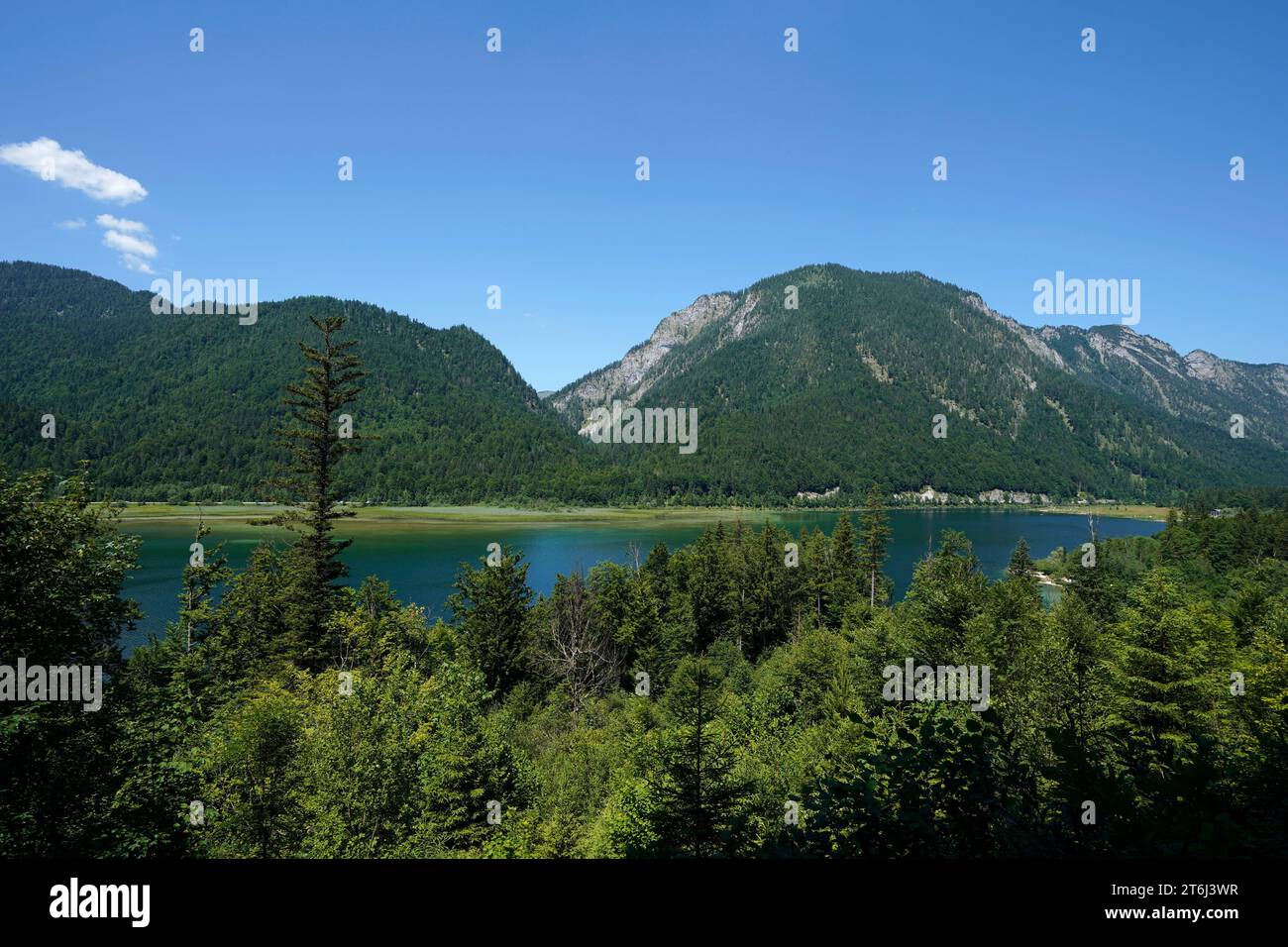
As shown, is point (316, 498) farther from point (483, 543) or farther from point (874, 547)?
point (483, 543)

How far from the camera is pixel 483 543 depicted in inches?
3976

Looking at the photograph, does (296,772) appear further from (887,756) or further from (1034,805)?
(1034,805)

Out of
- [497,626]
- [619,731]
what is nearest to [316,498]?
[497,626]

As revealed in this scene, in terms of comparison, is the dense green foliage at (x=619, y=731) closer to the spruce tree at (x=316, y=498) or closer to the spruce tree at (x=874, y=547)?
the spruce tree at (x=316, y=498)

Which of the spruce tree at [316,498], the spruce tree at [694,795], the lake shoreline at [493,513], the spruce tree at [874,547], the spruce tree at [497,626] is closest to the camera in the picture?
the spruce tree at [694,795]

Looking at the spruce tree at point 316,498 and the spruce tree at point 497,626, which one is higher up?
the spruce tree at point 316,498

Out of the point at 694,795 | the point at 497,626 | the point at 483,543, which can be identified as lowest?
the point at 483,543

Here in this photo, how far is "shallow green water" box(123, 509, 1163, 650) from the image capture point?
64.1m

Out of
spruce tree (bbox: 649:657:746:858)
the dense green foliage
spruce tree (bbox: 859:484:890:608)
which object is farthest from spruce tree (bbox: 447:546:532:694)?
spruce tree (bbox: 859:484:890:608)

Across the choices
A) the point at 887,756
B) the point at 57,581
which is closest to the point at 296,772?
the point at 57,581

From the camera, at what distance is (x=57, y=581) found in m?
11.0

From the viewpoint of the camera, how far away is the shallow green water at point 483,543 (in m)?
64.1

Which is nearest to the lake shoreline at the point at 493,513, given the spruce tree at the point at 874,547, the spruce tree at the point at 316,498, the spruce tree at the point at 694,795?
the spruce tree at the point at 874,547
